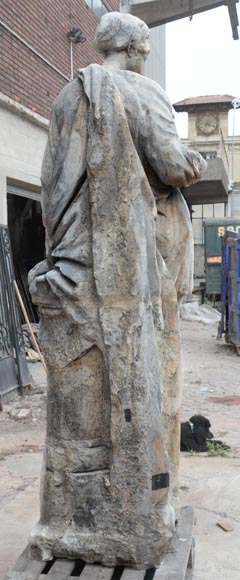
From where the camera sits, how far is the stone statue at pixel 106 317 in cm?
274

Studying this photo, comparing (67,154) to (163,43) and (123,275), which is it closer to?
(123,275)

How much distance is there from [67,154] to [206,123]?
147 ft

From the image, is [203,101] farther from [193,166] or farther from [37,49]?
[193,166]

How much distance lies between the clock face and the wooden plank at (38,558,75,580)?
4426 centimetres

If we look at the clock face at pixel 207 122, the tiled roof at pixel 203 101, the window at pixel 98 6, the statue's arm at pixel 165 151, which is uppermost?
the tiled roof at pixel 203 101

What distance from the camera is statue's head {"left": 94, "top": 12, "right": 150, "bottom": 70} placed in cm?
302

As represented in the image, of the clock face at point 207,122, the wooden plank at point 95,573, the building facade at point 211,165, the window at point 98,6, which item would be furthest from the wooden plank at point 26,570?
the clock face at point 207,122

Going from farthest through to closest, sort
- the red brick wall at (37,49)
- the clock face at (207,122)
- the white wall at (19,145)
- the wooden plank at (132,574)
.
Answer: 1. the clock face at (207,122)
2. the red brick wall at (37,49)
3. the white wall at (19,145)
4. the wooden plank at (132,574)

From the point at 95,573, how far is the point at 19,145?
833cm

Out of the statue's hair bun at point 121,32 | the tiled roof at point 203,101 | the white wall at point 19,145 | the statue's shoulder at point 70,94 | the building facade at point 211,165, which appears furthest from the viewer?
the tiled roof at point 203,101

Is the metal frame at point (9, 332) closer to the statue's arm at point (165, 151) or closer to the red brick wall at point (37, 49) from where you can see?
the red brick wall at point (37, 49)

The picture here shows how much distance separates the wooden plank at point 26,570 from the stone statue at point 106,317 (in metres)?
0.06

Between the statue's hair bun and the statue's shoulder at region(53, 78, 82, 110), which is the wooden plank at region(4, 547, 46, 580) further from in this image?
the statue's hair bun

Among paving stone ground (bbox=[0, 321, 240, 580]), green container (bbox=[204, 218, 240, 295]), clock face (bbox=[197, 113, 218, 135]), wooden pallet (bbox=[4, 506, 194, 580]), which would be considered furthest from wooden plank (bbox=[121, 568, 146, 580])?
clock face (bbox=[197, 113, 218, 135])
